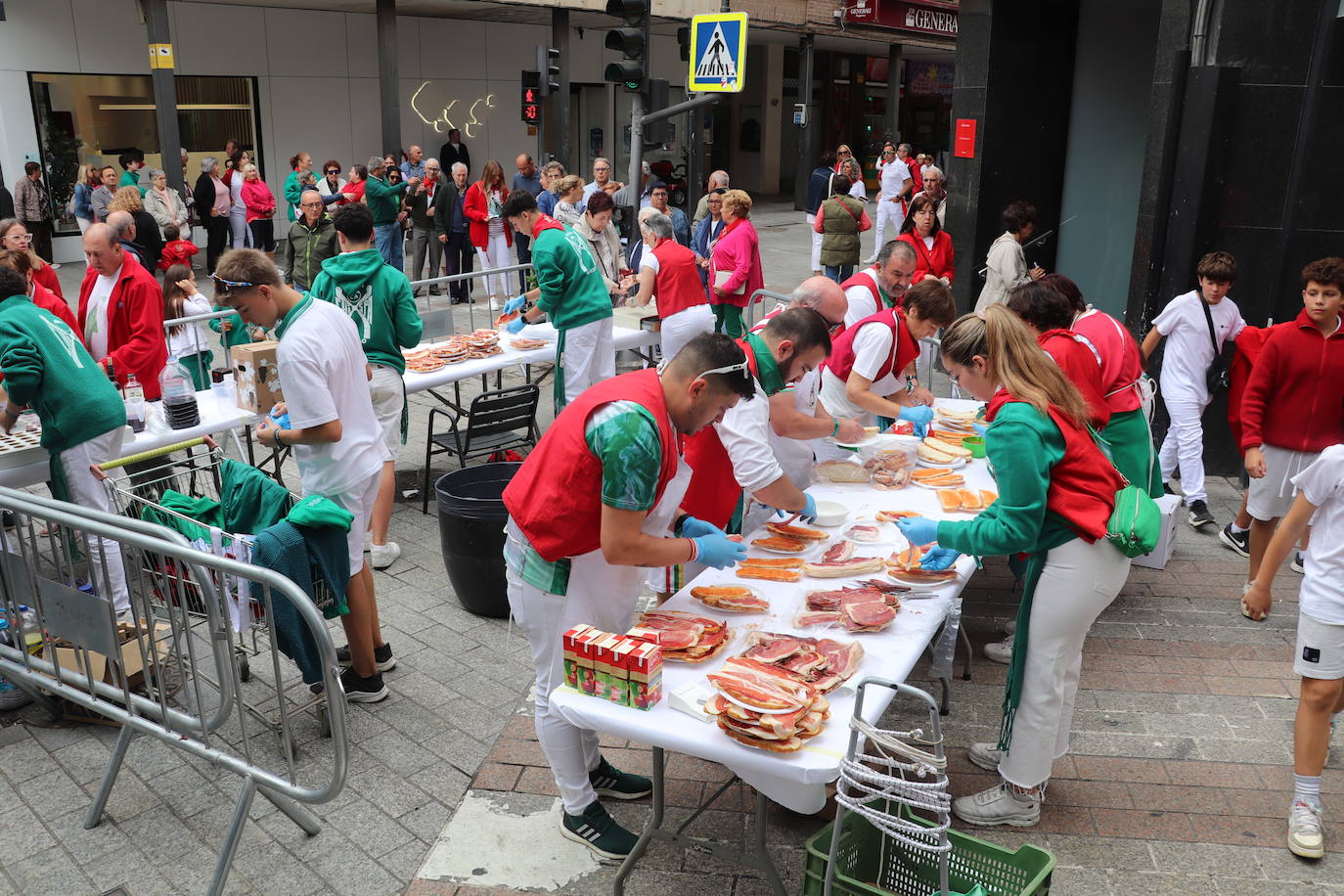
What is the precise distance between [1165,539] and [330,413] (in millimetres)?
5049

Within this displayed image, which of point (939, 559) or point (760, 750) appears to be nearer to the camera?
point (760, 750)

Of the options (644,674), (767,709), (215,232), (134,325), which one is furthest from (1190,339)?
(215,232)

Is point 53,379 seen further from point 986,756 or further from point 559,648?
point 986,756

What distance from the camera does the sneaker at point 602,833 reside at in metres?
4.07

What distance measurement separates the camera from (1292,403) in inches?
241

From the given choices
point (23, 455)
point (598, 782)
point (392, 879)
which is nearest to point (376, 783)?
point (392, 879)

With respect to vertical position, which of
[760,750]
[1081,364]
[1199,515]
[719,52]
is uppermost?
[719,52]

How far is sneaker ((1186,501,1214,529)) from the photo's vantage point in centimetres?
764

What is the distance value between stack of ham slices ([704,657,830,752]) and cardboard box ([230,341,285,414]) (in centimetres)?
450

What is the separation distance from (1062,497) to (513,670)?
3002 mm

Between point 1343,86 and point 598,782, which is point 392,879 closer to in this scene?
point 598,782

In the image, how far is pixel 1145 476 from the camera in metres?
5.53

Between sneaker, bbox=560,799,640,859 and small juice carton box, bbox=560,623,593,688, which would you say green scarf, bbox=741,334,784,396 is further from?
sneaker, bbox=560,799,640,859

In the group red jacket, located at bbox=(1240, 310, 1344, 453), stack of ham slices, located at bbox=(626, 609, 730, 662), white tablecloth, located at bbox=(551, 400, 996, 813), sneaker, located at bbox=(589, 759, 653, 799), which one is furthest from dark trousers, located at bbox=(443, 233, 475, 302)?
stack of ham slices, located at bbox=(626, 609, 730, 662)
